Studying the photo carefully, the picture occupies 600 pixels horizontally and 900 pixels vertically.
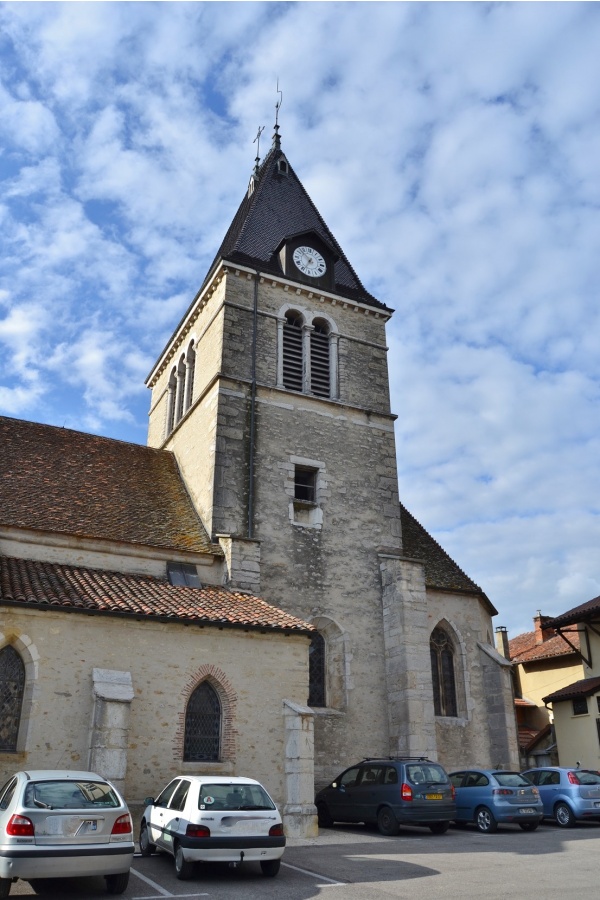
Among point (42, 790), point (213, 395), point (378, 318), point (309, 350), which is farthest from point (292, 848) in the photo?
point (378, 318)

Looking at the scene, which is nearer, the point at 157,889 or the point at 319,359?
the point at 157,889

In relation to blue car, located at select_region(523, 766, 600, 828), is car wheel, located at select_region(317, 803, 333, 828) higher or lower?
lower

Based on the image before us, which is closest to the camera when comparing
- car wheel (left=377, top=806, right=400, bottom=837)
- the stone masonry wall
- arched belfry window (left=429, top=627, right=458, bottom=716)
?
the stone masonry wall

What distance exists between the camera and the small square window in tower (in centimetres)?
2025

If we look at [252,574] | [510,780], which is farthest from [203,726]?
[510,780]

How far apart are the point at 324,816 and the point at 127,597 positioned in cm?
623

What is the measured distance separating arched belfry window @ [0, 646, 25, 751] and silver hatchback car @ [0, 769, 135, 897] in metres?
4.72

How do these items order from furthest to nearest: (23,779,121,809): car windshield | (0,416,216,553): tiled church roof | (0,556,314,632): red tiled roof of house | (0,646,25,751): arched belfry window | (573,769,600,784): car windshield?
1. (0,416,216,553): tiled church roof
2. (573,769,600,784): car windshield
3. (0,556,314,632): red tiled roof of house
4. (0,646,25,751): arched belfry window
5. (23,779,121,809): car windshield

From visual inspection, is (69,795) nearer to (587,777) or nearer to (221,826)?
(221,826)

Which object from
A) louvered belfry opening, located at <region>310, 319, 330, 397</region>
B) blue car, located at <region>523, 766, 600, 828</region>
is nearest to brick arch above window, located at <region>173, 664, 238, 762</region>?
blue car, located at <region>523, 766, 600, 828</region>

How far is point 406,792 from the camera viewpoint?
1373cm

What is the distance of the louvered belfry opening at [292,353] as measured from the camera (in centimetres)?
2134

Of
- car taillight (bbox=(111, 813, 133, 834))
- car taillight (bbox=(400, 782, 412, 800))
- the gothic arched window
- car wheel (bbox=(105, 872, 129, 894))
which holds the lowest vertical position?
car wheel (bbox=(105, 872, 129, 894))

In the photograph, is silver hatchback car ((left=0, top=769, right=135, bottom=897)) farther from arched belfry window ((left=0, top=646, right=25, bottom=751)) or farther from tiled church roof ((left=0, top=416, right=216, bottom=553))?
tiled church roof ((left=0, top=416, right=216, bottom=553))
